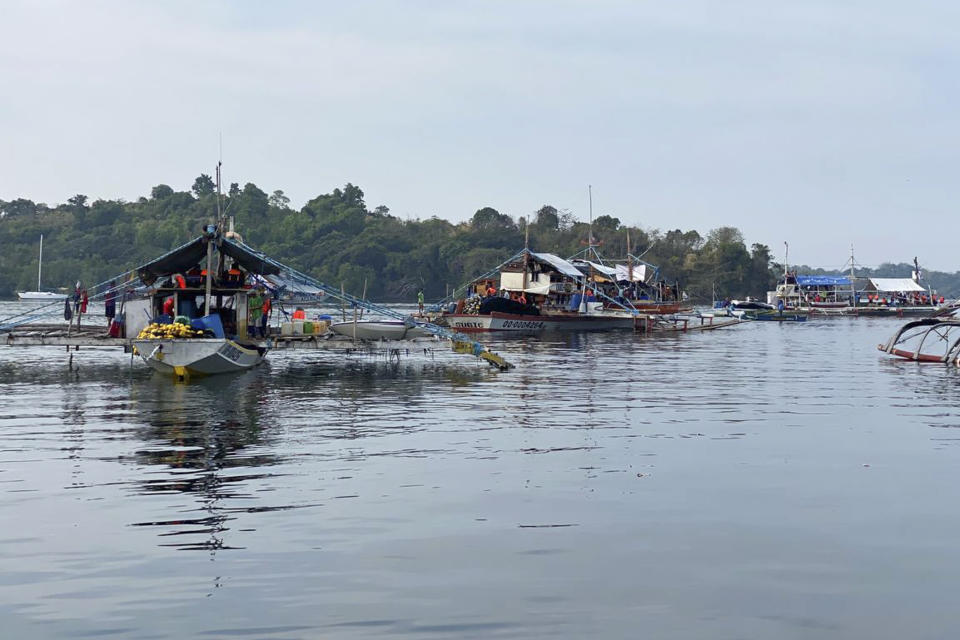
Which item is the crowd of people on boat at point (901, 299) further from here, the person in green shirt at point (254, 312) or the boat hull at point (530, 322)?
the person in green shirt at point (254, 312)

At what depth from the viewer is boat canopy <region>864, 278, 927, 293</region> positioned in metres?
180

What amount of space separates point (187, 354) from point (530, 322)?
179 feet

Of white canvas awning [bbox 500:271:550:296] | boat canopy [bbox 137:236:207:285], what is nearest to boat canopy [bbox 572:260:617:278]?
white canvas awning [bbox 500:271:550:296]

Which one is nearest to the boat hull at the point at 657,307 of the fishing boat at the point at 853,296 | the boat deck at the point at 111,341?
the fishing boat at the point at 853,296

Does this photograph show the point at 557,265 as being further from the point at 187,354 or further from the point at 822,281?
the point at 822,281

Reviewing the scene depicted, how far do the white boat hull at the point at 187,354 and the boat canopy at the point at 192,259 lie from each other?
18.2ft

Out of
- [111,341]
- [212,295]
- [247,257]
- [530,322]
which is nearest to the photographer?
[247,257]

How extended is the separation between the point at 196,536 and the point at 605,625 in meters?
6.41

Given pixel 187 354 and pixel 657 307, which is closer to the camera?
pixel 187 354

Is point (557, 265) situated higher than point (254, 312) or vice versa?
point (557, 265)

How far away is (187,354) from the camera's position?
39.1m

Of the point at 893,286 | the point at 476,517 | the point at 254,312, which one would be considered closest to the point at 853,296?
the point at 893,286

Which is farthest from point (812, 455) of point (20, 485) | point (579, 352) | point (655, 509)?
point (579, 352)

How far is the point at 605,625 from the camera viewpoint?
11.2 meters
